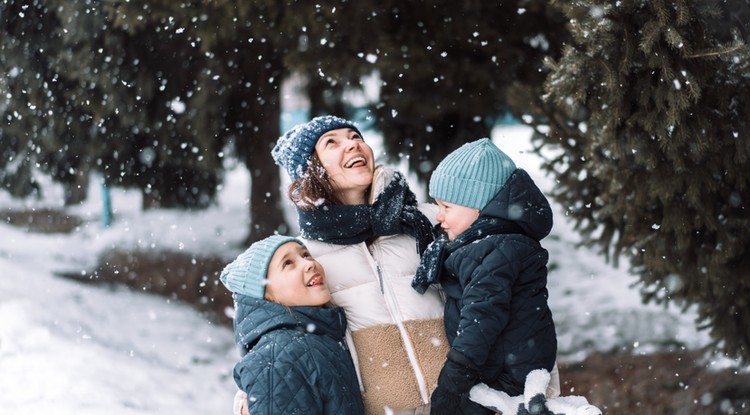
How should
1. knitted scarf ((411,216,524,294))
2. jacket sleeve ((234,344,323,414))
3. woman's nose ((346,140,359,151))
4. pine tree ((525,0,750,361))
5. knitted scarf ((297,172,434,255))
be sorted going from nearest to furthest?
jacket sleeve ((234,344,323,414))
knitted scarf ((411,216,524,294))
knitted scarf ((297,172,434,255))
woman's nose ((346,140,359,151))
pine tree ((525,0,750,361))

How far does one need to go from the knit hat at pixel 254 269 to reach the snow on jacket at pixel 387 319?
0.20 metres

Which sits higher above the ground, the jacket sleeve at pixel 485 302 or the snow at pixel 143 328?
the jacket sleeve at pixel 485 302

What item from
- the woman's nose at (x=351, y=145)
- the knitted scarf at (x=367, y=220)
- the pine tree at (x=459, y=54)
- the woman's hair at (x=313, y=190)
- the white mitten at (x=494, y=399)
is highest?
the pine tree at (x=459, y=54)

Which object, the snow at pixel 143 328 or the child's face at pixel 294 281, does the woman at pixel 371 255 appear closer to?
the child's face at pixel 294 281

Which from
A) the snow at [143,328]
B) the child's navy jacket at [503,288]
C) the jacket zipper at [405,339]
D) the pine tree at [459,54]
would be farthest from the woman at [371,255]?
the pine tree at [459,54]

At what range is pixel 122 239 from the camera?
11734 mm

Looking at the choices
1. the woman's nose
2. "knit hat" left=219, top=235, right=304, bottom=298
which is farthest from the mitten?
the woman's nose

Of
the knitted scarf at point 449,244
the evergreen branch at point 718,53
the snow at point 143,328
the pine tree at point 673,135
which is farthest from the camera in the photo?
the snow at point 143,328

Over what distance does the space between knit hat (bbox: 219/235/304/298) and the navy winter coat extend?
57 cm

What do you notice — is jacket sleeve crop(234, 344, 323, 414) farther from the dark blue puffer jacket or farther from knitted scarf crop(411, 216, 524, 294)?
knitted scarf crop(411, 216, 524, 294)

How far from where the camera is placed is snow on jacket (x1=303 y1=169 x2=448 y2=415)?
2.65 metres

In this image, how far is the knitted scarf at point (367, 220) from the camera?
2.73 metres

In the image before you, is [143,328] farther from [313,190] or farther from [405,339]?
[405,339]

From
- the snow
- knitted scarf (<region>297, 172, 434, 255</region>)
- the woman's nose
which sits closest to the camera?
knitted scarf (<region>297, 172, 434, 255</region>)
